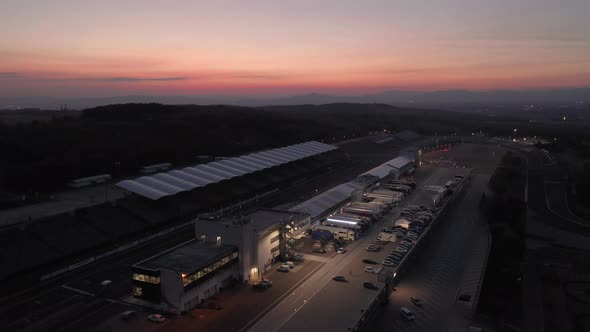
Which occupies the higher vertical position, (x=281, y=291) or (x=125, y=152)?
(x=125, y=152)

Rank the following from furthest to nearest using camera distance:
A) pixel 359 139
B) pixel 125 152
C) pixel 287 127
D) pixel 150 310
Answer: pixel 287 127 → pixel 359 139 → pixel 125 152 → pixel 150 310

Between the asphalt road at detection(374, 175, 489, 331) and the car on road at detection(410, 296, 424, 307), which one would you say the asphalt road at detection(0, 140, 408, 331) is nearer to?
the asphalt road at detection(374, 175, 489, 331)

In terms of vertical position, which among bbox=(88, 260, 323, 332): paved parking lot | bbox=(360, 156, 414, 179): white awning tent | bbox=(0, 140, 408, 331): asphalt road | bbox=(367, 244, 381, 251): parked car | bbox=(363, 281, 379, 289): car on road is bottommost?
bbox=(0, 140, 408, 331): asphalt road

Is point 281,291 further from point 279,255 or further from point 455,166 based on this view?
point 455,166

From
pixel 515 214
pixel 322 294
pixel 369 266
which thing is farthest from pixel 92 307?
pixel 515 214

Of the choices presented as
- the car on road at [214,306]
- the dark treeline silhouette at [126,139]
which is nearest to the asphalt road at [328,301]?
the car on road at [214,306]

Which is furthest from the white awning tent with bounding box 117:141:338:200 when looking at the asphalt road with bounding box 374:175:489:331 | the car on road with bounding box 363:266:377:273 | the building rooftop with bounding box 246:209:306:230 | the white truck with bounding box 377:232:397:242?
the asphalt road with bounding box 374:175:489:331

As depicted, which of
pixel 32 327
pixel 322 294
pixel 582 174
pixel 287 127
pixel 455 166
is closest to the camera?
pixel 32 327

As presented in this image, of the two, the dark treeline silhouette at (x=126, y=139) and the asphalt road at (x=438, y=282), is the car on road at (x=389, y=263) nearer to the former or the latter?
the asphalt road at (x=438, y=282)
